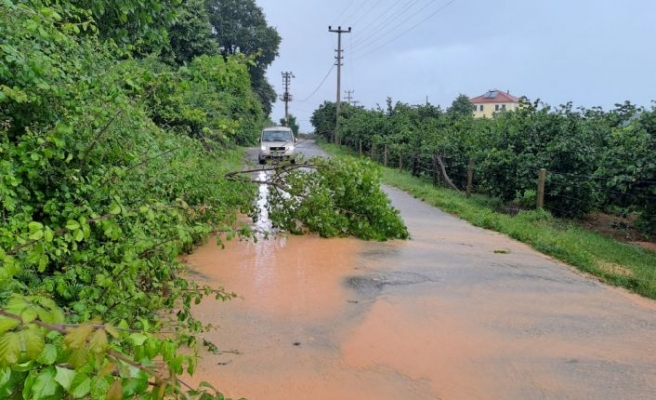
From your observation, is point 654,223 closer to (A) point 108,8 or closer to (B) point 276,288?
(B) point 276,288

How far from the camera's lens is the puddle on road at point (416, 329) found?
3760 millimetres

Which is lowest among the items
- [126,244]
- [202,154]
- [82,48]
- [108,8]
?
[126,244]

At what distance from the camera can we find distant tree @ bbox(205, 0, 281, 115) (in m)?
52.1

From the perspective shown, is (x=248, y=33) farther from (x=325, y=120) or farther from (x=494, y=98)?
(x=494, y=98)

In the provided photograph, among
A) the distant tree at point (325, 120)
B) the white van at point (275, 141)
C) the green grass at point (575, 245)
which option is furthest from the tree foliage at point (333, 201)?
the distant tree at point (325, 120)

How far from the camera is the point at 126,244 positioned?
11.2ft

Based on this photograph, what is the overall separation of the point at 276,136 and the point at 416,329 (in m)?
21.0

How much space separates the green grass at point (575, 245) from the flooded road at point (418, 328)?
0.34m

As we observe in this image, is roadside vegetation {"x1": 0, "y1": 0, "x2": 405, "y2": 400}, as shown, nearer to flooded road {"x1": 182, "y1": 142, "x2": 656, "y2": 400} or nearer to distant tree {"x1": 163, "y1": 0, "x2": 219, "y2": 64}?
flooded road {"x1": 182, "y1": 142, "x2": 656, "y2": 400}

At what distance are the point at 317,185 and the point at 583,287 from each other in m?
4.23

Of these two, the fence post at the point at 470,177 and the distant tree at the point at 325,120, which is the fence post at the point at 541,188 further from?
the distant tree at the point at 325,120

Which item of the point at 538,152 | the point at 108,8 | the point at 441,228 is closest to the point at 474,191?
the point at 538,152

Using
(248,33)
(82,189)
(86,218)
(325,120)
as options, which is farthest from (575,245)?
(248,33)

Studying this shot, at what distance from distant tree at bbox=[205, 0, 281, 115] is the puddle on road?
46396 mm
